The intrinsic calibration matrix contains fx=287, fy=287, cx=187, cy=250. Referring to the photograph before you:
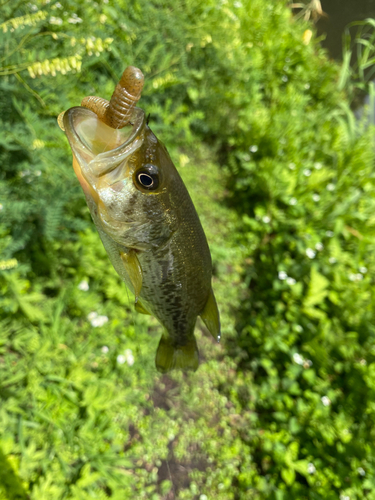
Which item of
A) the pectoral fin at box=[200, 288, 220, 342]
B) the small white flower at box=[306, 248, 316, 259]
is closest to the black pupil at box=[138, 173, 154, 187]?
the pectoral fin at box=[200, 288, 220, 342]

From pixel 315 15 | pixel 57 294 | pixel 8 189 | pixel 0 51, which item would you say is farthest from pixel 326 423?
pixel 315 15

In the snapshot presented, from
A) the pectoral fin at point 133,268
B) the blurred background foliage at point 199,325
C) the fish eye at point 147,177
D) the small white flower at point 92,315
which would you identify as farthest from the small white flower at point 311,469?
the fish eye at point 147,177

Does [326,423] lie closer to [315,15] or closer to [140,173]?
[140,173]

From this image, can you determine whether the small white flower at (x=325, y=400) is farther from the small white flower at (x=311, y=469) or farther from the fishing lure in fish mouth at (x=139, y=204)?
the fishing lure in fish mouth at (x=139, y=204)

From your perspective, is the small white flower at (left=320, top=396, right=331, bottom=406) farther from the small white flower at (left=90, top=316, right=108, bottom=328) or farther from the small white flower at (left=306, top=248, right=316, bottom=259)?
the small white flower at (left=90, top=316, right=108, bottom=328)

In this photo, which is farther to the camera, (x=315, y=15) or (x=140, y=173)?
(x=315, y=15)

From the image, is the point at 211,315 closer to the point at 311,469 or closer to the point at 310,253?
the point at 311,469
